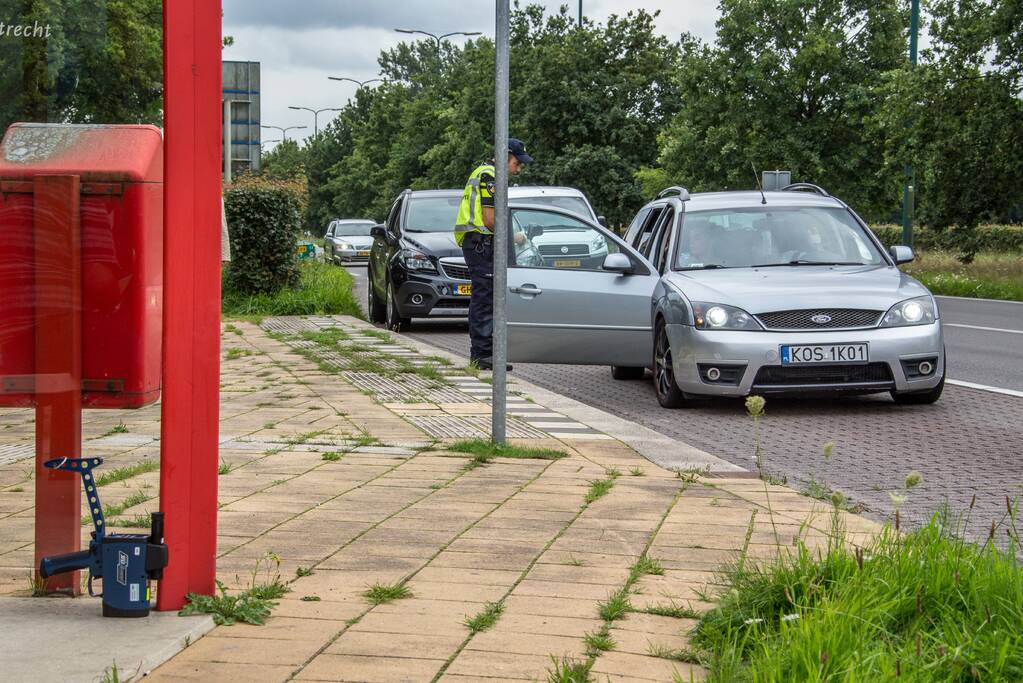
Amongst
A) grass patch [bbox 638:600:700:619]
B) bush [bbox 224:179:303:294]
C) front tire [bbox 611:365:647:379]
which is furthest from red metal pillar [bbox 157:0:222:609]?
bush [bbox 224:179:303:294]

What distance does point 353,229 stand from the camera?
48.1m

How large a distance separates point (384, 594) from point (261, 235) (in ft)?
57.5

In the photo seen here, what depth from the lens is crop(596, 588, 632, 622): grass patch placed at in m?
4.17

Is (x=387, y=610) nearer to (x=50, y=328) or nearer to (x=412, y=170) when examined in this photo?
(x=50, y=328)

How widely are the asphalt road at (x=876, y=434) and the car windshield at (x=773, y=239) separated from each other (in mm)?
1110

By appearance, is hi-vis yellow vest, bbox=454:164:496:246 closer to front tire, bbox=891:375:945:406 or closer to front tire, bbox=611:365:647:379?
front tire, bbox=611:365:647:379

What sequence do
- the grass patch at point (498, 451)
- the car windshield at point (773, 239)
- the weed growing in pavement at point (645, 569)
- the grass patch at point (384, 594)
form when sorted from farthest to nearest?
the car windshield at point (773, 239), the grass patch at point (498, 451), the weed growing in pavement at point (645, 569), the grass patch at point (384, 594)

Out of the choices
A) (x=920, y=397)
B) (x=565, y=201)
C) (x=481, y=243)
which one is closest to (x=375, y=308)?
(x=565, y=201)

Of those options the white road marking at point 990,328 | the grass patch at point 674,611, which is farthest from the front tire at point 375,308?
the grass patch at point 674,611

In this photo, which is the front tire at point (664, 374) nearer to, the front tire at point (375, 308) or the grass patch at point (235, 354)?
the grass patch at point (235, 354)

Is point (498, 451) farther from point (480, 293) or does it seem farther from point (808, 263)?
point (480, 293)

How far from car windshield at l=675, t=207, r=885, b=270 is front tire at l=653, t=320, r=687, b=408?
70 centimetres

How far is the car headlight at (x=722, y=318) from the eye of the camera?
10109mm

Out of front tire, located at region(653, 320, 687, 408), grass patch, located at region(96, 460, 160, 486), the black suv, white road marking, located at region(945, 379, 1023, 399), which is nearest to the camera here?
grass patch, located at region(96, 460, 160, 486)
